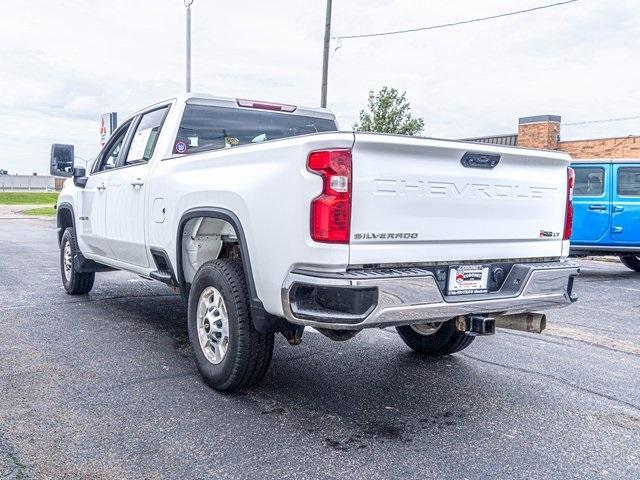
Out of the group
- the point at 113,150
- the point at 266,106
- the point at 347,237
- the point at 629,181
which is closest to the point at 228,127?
the point at 266,106

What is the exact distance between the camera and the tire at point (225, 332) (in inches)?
156

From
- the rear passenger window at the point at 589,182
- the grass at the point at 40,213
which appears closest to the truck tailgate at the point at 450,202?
the rear passenger window at the point at 589,182

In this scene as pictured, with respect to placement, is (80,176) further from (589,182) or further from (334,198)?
(589,182)

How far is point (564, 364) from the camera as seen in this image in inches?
Result: 204

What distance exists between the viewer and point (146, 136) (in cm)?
576

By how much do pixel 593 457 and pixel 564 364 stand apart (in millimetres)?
1880

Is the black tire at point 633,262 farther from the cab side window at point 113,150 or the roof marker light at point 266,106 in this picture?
the cab side window at point 113,150

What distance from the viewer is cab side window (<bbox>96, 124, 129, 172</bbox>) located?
21.0 feet

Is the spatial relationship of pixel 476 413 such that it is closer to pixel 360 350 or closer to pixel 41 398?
pixel 360 350

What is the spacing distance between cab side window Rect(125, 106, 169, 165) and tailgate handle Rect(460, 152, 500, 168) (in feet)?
9.25

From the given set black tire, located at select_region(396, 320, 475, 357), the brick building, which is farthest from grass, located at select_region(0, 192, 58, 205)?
black tire, located at select_region(396, 320, 475, 357)

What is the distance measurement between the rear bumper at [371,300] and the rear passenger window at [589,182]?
25.8ft

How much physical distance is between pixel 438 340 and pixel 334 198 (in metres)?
2.24

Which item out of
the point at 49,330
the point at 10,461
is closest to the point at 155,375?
the point at 10,461
